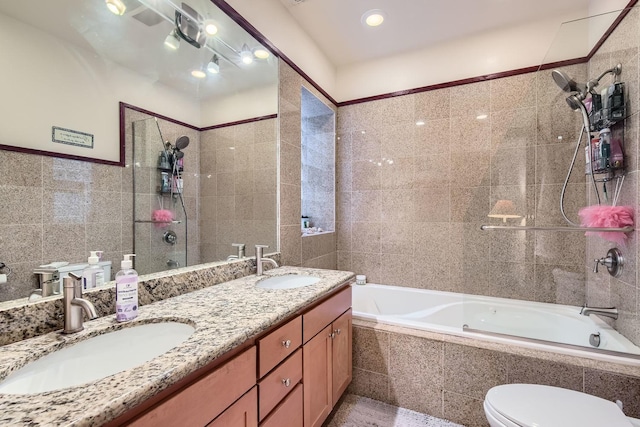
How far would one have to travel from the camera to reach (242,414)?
888mm

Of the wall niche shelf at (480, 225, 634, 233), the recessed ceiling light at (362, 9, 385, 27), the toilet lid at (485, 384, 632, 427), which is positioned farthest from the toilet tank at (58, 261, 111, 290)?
the wall niche shelf at (480, 225, 634, 233)

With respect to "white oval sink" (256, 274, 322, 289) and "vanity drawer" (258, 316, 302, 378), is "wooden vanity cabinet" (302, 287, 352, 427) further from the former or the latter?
"white oval sink" (256, 274, 322, 289)

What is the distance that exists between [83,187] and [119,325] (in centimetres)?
53

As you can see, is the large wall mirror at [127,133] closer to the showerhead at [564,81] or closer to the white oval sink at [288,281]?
the white oval sink at [288,281]

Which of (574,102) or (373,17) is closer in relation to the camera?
(574,102)

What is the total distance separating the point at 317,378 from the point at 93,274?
1.08m

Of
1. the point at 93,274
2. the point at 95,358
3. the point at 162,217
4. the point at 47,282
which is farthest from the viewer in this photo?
the point at 162,217

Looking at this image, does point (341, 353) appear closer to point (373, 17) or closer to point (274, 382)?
point (274, 382)

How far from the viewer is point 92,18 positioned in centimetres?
107

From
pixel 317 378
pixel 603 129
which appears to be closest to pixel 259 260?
pixel 317 378

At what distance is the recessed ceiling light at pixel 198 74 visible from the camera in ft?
5.03

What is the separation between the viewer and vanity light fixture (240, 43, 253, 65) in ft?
5.93

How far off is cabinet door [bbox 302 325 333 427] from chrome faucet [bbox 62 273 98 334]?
2.69ft

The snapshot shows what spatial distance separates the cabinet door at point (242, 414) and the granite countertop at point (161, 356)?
0.20m
